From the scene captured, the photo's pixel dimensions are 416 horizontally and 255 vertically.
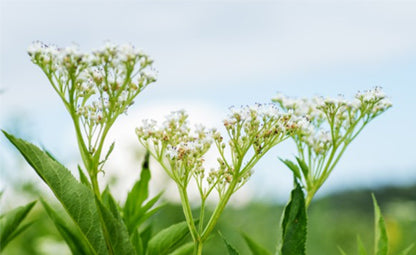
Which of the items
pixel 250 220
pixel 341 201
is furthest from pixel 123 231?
pixel 341 201

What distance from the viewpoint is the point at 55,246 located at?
13.7 ft

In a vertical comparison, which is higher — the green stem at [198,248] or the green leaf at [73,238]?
the green leaf at [73,238]

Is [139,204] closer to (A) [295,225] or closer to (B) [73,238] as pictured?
(B) [73,238]

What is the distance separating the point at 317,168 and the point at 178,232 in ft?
2.21

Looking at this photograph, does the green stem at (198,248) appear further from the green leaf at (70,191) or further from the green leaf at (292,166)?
the green leaf at (292,166)

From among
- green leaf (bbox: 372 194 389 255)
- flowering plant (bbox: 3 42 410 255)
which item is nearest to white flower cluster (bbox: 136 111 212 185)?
flowering plant (bbox: 3 42 410 255)

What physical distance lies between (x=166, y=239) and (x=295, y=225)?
453 mm

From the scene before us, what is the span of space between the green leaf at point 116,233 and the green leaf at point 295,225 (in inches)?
20.3

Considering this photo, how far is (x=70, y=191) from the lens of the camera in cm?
169

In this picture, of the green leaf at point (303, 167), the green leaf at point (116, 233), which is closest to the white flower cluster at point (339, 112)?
the green leaf at point (303, 167)

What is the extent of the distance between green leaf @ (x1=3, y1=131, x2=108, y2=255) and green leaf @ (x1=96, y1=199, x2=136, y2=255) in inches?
3.6

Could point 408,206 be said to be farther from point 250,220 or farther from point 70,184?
point 70,184

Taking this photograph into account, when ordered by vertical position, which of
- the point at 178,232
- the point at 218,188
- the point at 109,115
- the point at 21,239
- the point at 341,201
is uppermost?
the point at 109,115

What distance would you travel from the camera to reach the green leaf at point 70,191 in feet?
5.46
